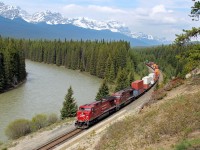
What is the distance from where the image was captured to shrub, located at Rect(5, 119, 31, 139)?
4209 centimetres

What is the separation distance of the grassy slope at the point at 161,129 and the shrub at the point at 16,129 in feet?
55.7

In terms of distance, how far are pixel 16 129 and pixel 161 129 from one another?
76.6ft

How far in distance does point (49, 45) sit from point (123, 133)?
6308 inches

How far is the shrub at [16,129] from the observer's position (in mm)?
42094

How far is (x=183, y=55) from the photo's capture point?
25828 millimetres

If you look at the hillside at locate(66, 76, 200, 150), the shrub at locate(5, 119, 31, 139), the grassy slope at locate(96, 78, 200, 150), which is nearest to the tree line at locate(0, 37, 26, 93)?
the shrub at locate(5, 119, 31, 139)

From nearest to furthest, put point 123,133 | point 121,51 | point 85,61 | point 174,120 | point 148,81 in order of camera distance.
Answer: point 174,120 → point 123,133 → point 148,81 → point 121,51 → point 85,61

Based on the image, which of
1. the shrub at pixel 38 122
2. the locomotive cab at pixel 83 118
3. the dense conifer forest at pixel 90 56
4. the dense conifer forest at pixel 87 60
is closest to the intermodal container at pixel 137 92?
the dense conifer forest at pixel 87 60

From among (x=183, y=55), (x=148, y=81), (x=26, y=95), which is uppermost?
(x=183, y=55)

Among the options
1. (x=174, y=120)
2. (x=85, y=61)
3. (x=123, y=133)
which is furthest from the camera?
(x=85, y=61)

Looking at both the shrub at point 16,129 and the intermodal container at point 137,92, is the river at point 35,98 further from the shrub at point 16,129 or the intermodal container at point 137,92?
the intermodal container at point 137,92

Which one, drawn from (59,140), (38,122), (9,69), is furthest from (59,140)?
(9,69)

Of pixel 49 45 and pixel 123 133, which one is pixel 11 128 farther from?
pixel 49 45

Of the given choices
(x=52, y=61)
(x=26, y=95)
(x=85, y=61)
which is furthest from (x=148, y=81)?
(x=52, y=61)
